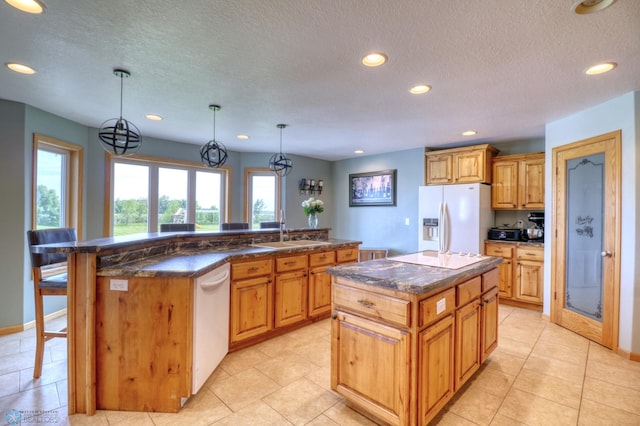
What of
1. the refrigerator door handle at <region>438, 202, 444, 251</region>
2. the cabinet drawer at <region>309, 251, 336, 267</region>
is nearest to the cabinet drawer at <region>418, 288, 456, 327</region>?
the cabinet drawer at <region>309, 251, 336, 267</region>

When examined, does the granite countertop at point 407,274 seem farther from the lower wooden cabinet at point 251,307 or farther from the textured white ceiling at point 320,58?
the textured white ceiling at point 320,58

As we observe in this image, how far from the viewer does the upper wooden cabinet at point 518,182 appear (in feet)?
13.8

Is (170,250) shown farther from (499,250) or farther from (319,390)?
(499,250)

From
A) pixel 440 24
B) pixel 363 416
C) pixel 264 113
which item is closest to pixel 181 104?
pixel 264 113

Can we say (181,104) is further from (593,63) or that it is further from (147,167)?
(593,63)

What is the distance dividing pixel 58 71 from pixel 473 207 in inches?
190

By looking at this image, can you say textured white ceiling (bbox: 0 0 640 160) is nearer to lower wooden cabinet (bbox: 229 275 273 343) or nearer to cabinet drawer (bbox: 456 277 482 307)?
cabinet drawer (bbox: 456 277 482 307)

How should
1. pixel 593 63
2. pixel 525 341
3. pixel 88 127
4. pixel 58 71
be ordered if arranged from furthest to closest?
1. pixel 88 127
2. pixel 525 341
3. pixel 58 71
4. pixel 593 63

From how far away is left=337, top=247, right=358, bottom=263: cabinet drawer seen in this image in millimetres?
3678

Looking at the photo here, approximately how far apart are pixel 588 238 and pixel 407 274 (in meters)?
2.69

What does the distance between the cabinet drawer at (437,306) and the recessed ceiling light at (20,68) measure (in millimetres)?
3401

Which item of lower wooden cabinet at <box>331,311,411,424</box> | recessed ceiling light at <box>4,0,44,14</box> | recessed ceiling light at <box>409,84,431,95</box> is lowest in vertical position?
lower wooden cabinet at <box>331,311,411,424</box>

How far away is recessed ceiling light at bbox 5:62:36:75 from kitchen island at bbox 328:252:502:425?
2884mm

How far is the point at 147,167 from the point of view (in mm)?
4828
